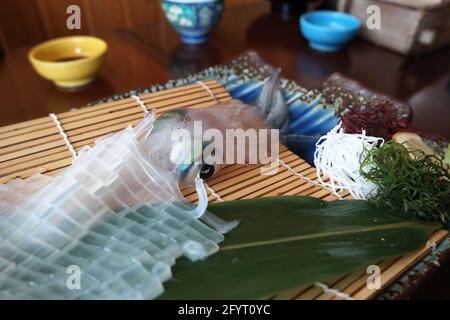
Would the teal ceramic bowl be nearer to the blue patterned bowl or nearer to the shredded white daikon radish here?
the blue patterned bowl

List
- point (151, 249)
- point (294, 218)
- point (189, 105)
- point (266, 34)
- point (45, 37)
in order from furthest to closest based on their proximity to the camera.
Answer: point (45, 37) → point (266, 34) → point (189, 105) → point (294, 218) → point (151, 249)

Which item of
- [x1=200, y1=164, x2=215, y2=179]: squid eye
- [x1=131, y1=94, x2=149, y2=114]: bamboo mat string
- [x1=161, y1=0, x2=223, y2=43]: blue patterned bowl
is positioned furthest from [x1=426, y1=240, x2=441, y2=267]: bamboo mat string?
[x1=161, y1=0, x2=223, y2=43]: blue patterned bowl

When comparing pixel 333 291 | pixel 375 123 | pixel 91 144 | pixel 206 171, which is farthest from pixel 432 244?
pixel 91 144

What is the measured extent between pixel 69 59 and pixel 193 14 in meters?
0.50

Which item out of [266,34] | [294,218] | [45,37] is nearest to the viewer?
[294,218]

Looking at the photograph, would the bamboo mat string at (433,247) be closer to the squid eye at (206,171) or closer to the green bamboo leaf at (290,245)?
the green bamboo leaf at (290,245)

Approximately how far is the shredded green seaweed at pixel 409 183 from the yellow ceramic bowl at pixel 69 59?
93cm

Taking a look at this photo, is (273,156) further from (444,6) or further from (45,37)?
(45,37)

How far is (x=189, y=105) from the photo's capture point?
1.08m

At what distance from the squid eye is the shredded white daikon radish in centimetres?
25

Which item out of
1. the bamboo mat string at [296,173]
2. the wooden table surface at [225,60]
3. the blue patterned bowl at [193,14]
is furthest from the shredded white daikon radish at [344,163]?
the blue patterned bowl at [193,14]

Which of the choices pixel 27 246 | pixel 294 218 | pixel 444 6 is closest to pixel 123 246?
pixel 27 246

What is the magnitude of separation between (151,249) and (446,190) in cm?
58

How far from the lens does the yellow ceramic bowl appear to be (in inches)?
48.4
